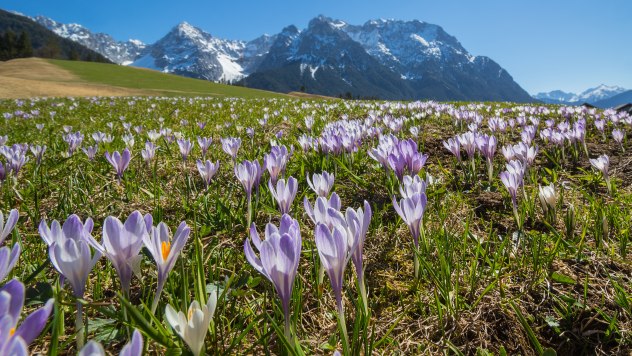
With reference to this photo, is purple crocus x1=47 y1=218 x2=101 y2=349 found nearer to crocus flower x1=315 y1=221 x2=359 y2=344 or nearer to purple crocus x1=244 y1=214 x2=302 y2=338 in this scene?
purple crocus x1=244 y1=214 x2=302 y2=338

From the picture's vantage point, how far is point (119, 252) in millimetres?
1054

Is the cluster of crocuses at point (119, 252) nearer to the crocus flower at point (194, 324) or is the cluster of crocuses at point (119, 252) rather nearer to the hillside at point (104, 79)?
the crocus flower at point (194, 324)

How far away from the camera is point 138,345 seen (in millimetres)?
642

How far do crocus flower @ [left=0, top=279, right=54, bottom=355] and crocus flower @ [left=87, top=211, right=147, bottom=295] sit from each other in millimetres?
317

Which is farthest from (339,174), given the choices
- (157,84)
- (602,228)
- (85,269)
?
(157,84)

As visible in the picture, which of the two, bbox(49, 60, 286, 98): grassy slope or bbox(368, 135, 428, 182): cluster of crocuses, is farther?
bbox(49, 60, 286, 98): grassy slope

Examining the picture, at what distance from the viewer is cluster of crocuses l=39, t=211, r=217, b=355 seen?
3.03 feet

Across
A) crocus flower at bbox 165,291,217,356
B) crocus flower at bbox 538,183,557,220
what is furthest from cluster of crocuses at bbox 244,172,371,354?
crocus flower at bbox 538,183,557,220

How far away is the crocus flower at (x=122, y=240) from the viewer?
1018 mm

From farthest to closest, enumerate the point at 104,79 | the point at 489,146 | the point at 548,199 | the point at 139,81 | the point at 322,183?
the point at 139,81
the point at 104,79
the point at 489,146
the point at 548,199
the point at 322,183

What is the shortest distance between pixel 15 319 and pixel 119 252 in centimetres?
39

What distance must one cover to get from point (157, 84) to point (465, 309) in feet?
200

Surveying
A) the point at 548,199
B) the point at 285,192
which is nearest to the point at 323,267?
the point at 285,192

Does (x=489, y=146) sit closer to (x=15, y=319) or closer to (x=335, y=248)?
(x=335, y=248)
